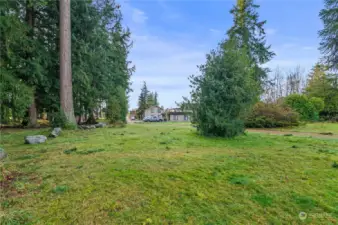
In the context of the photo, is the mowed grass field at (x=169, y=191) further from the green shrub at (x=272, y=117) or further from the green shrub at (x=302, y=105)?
the green shrub at (x=302, y=105)

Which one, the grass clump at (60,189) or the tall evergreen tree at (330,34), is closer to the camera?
the grass clump at (60,189)

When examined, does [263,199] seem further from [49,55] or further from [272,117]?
[49,55]

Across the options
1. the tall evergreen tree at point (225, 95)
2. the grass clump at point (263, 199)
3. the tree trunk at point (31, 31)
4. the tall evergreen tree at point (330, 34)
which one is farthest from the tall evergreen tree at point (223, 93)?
the tall evergreen tree at point (330, 34)

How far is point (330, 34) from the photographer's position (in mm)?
17188

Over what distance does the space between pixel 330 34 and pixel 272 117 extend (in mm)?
11258

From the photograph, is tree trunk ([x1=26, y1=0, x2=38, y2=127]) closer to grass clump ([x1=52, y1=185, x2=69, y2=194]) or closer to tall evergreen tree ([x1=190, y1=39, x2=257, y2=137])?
tall evergreen tree ([x1=190, y1=39, x2=257, y2=137])

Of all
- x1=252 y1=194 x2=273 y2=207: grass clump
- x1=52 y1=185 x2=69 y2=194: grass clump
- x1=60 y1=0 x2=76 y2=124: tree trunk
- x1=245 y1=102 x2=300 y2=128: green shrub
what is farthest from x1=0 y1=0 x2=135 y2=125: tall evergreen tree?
x1=245 y1=102 x2=300 y2=128: green shrub

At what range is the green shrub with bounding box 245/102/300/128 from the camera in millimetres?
13477

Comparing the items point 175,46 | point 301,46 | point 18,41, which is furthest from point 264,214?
point 301,46

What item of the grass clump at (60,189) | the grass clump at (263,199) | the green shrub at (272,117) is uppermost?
the green shrub at (272,117)

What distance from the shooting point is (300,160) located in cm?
357

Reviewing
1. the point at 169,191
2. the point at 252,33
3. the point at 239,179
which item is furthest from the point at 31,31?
the point at 252,33

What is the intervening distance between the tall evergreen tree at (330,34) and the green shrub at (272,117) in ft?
30.1

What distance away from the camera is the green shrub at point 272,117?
531 inches
